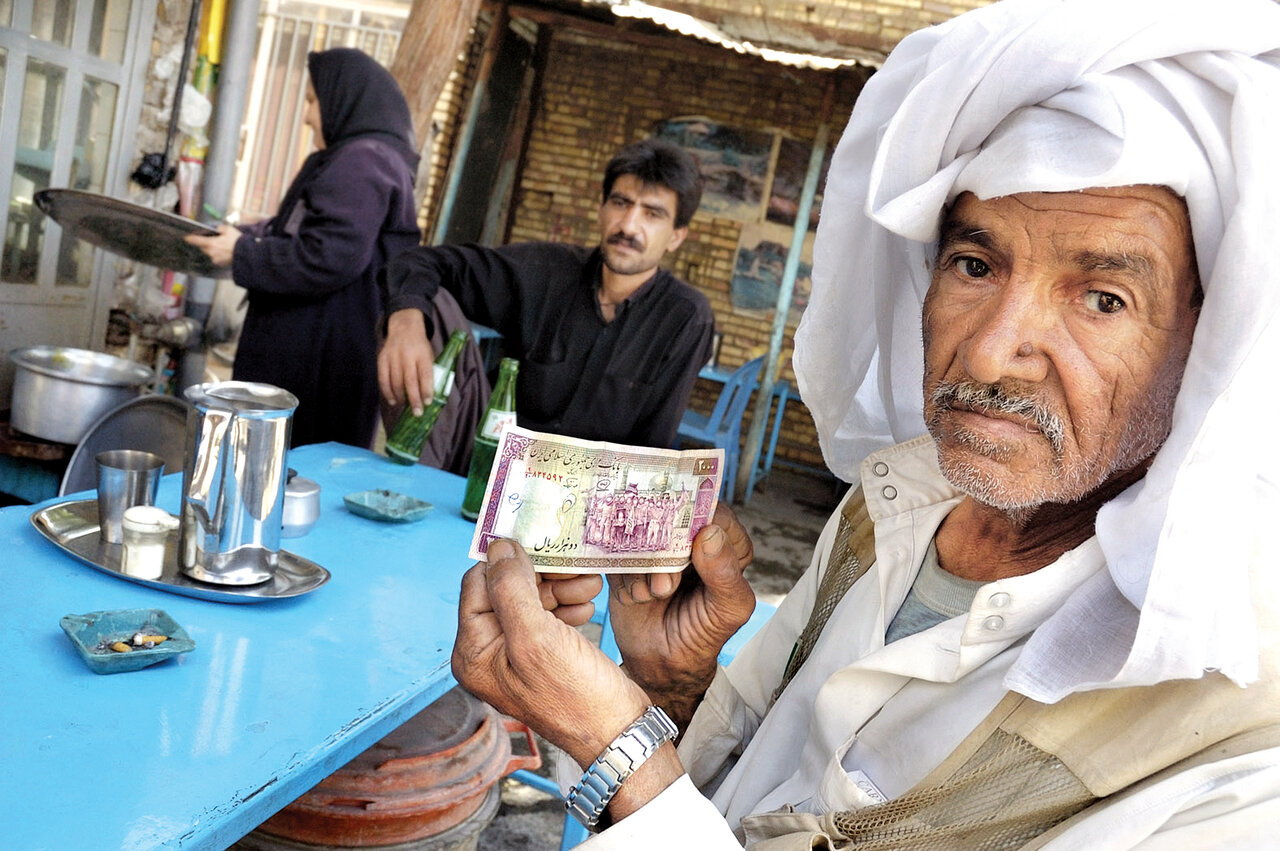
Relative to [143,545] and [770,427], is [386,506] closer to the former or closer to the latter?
[143,545]

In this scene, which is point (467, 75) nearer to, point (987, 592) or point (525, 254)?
point (525, 254)

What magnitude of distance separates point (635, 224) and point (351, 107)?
128 centimetres

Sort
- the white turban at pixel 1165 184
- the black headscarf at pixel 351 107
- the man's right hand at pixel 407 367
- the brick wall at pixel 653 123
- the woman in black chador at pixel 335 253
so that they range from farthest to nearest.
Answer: the brick wall at pixel 653 123, the black headscarf at pixel 351 107, the woman in black chador at pixel 335 253, the man's right hand at pixel 407 367, the white turban at pixel 1165 184

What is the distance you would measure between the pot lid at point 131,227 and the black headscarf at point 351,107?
0.43 meters

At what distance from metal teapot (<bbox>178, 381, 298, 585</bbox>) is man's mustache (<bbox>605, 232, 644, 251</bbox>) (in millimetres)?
2144

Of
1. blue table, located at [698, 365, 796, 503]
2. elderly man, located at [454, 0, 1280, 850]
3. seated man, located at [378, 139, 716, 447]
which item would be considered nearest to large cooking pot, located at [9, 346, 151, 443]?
seated man, located at [378, 139, 716, 447]

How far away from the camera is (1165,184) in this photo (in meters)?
1.25

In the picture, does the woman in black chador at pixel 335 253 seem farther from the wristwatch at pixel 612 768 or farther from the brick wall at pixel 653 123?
the brick wall at pixel 653 123

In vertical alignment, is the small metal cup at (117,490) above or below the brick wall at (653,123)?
below

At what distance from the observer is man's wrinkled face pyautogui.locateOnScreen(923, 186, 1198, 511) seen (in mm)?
1292

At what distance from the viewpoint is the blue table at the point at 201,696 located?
1313 millimetres

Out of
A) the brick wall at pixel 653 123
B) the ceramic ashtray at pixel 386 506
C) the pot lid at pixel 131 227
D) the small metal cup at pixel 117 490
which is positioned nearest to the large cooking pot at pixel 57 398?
the pot lid at pixel 131 227

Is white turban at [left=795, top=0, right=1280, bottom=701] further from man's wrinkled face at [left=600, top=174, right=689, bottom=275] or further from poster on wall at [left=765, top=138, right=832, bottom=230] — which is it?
poster on wall at [left=765, top=138, right=832, bottom=230]

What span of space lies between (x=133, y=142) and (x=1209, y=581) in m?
5.16
